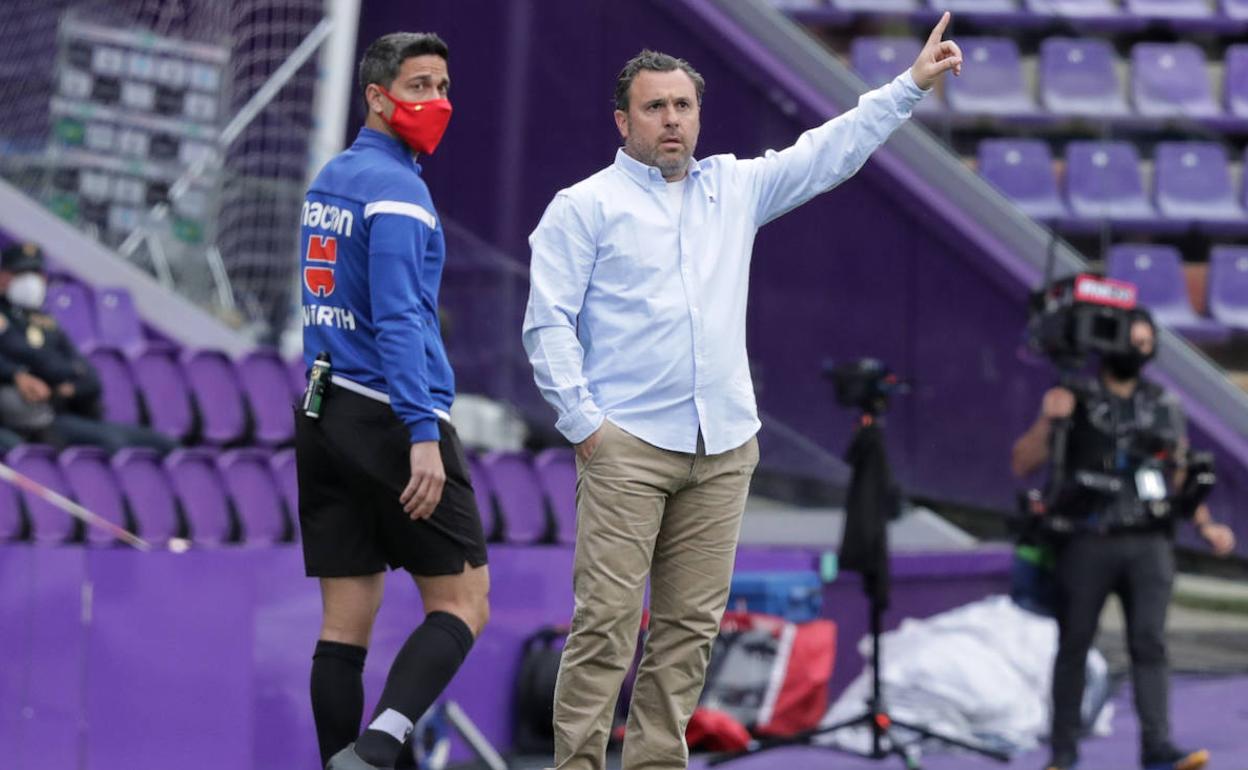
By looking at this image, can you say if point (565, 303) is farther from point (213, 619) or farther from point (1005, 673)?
point (1005, 673)

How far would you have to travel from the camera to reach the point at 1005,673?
28.3 feet

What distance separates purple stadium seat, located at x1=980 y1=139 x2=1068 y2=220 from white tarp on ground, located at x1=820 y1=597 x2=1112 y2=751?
10.5ft

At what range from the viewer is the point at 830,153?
15.4 ft

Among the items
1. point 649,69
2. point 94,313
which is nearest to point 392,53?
point 649,69

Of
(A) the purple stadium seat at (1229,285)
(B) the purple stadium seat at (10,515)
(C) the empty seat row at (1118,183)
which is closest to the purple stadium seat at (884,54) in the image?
(C) the empty seat row at (1118,183)

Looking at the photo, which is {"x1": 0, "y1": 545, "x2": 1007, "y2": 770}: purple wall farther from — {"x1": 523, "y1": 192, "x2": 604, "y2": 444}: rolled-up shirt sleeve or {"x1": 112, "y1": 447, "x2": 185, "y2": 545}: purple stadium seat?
{"x1": 523, "y1": 192, "x2": 604, "y2": 444}: rolled-up shirt sleeve

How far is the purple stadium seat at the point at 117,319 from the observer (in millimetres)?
→ 10242

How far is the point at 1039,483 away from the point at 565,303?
595 cm

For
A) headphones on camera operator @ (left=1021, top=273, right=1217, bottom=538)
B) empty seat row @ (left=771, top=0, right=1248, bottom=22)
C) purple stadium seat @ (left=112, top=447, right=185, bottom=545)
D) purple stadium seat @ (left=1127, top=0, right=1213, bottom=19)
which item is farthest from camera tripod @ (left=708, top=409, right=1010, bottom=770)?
purple stadium seat @ (left=1127, top=0, right=1213, bottom=19)

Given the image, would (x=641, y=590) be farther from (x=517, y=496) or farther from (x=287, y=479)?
(x=517, y=496)

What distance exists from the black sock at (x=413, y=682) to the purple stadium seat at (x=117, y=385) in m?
4.84

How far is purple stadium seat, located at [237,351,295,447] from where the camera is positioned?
30.6 feet

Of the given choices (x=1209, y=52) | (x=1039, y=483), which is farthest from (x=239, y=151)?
(x=1209, y=52)

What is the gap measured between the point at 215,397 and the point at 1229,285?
6.07m
